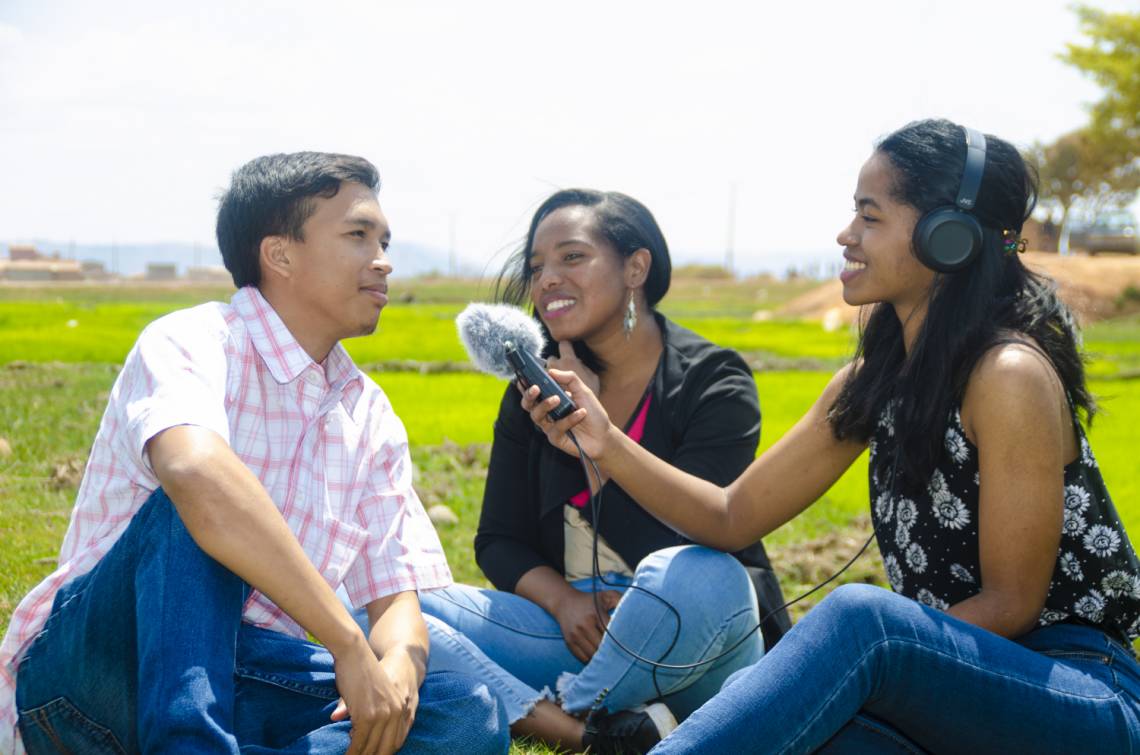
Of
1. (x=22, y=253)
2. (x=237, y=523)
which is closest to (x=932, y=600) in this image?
(x=237, y=523)

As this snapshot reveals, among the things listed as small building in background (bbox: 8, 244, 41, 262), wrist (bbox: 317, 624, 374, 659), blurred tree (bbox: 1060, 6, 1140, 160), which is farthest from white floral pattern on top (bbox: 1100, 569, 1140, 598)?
small building in background (bbox: 8, 244, 41, 262)

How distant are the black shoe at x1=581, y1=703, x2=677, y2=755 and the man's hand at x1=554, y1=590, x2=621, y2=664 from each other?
289 mm

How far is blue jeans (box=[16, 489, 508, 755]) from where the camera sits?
2.30 metres

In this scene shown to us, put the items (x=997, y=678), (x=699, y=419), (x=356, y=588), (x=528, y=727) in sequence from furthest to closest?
(x=699, y=419), (x=528, y=727), (x=356, y=588), (x=997, y=678)

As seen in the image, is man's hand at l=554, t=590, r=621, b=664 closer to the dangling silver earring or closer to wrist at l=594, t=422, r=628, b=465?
wrist at l=594, t=422, r=628, b=465

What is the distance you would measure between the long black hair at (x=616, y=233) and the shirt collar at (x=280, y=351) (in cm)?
108

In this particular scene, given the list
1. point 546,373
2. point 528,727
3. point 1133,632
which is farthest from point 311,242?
point 1133,632

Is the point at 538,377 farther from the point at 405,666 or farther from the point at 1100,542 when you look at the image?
the point at 1100,542

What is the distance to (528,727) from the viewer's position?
337cm

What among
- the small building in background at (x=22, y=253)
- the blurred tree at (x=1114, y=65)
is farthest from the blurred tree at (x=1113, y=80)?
the small building in background at (x=22, y=253)

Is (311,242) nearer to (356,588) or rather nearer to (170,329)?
(170,329)

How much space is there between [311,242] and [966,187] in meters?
1.73

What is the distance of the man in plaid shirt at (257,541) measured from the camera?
2385 millimetres

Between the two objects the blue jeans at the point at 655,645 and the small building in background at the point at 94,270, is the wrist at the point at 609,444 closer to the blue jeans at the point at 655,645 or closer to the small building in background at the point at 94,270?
the blue jeans at the point at 655,645
